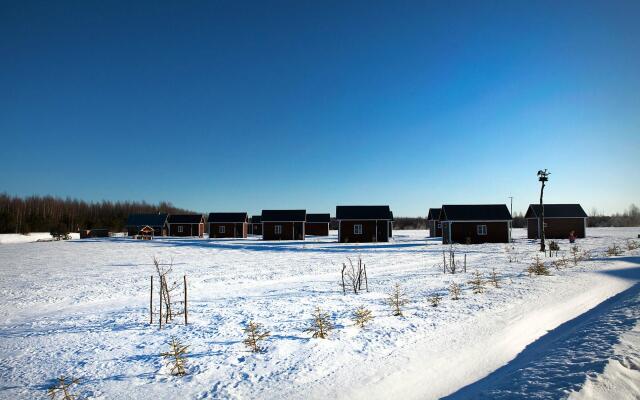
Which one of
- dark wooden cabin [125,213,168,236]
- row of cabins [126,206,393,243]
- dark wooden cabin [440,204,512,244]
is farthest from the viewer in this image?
dark wooden cabin [125,213,168,236]

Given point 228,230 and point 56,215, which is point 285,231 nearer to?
point 228,230

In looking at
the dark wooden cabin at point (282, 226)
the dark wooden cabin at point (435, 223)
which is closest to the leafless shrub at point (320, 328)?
the dark wooden cabin at point (282, 226)

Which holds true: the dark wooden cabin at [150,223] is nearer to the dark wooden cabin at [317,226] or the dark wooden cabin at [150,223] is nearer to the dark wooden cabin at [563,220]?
the dark wooden cabin at [317,226]

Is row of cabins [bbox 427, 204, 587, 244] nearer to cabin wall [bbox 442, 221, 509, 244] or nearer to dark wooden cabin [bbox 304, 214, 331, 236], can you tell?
cabin wall [bbox 442, 221, 509, 244]

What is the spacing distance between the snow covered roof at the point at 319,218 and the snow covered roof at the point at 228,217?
45.3 ft

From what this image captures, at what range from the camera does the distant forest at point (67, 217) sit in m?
76.2

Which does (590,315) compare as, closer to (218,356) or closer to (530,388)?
(530,388)

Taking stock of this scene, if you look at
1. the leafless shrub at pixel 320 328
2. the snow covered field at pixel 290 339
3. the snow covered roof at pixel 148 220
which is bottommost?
the snow covered field at pixel 290 339

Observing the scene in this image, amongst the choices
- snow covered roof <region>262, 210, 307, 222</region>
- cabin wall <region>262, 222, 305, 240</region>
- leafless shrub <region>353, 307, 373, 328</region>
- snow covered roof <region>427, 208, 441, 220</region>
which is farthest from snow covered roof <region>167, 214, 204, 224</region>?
leafless shrub <region>353, 307, 373, 328</region>

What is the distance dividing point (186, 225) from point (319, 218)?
25012 millimetres

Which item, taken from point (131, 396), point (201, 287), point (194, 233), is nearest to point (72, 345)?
point (131, 396)

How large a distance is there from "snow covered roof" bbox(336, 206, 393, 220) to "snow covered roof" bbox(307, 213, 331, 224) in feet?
73.5

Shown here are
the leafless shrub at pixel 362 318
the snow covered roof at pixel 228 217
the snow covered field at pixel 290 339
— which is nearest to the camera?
the snow covered field at pixel 290 339

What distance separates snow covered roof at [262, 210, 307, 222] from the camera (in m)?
51.5
